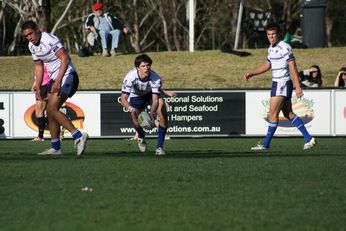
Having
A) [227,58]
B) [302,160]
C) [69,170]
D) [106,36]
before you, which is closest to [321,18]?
[227,58]

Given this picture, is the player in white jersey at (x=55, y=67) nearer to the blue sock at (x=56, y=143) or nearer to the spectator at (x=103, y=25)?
the blue sock at (x=56, y=143)

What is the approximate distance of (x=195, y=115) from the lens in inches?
984

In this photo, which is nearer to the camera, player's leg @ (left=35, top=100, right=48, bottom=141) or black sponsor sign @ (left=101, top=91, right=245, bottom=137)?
player's leg @ (left=35, top=100, right=48, bottom=141)

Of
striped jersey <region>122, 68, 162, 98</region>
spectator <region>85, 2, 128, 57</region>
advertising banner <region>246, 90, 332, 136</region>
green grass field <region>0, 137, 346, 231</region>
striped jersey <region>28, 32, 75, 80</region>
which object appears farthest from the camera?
spectator <region>85, 2, 128, 57</region>

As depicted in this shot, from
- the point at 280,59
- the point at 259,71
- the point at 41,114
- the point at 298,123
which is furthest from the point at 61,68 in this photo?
the point at 41,114

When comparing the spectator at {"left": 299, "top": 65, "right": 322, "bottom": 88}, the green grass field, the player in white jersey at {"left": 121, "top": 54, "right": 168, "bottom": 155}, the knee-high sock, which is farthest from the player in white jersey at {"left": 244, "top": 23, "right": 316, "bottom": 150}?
the spectator at {"left": 299, "top": 65, "right": 322, "bottom": 88}

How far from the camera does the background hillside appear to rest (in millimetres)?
29969

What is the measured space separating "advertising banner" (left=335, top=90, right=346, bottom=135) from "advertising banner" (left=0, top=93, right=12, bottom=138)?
7.66 meters

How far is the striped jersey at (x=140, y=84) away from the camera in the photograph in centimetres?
1642

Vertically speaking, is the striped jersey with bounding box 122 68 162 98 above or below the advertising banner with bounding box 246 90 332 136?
above

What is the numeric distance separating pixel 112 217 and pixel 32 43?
21.6ft

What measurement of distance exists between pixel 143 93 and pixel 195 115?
Answer: 821 cm

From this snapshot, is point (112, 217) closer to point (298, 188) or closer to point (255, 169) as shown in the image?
point (298, 188)

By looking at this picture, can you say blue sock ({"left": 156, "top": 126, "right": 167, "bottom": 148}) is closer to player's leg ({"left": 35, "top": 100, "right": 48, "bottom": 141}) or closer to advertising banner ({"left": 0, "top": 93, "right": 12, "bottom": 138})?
player's leg ({"left": 35, "top": 100, "right": 48, "bottom": 141})
